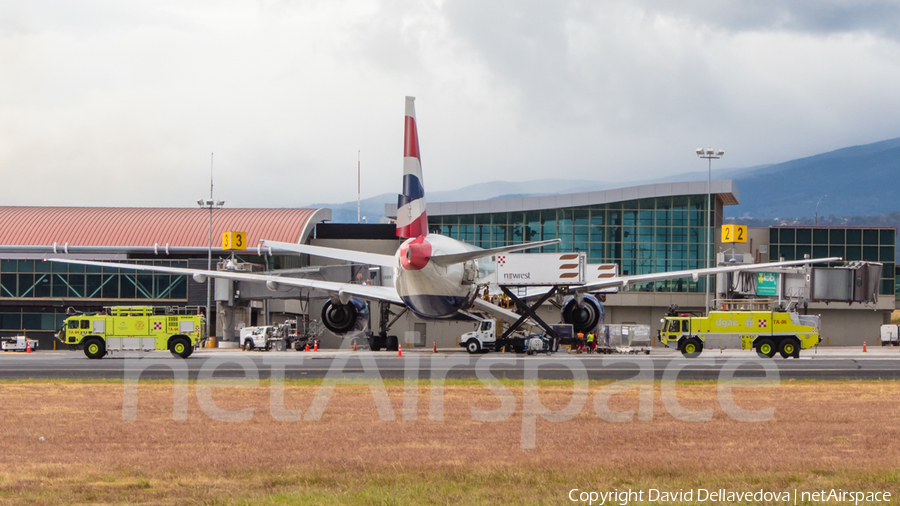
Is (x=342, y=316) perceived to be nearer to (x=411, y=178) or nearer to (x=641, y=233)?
(x=411, y=178)

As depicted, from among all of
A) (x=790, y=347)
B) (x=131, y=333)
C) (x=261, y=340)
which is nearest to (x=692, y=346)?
(x=790, y=347)

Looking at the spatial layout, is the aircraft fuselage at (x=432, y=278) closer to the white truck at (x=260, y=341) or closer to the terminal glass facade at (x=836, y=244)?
the white truck at (x=260, y=341)

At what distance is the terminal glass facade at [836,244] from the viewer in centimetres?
8012

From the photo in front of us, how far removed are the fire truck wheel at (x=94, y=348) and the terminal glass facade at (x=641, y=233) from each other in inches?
1825

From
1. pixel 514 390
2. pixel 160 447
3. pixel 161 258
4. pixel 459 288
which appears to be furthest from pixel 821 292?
pixel 160 447

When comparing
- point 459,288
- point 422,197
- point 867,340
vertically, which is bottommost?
point 867,340

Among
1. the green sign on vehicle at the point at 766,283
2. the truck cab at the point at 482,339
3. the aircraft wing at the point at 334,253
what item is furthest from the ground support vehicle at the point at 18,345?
the green sign on vehicle at the point at 766,283

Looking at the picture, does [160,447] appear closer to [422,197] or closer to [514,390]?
[514,390]

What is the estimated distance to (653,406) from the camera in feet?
68.3

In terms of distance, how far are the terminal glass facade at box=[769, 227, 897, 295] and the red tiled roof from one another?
1728 inches

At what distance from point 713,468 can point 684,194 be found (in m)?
69.7

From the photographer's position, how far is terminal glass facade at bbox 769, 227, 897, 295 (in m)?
80.1

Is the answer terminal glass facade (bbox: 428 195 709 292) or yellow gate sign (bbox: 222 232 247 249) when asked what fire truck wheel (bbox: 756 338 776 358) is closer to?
terminal glass facade (bbox: 428 195 709 292)

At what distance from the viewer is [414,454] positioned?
46.2 feet
